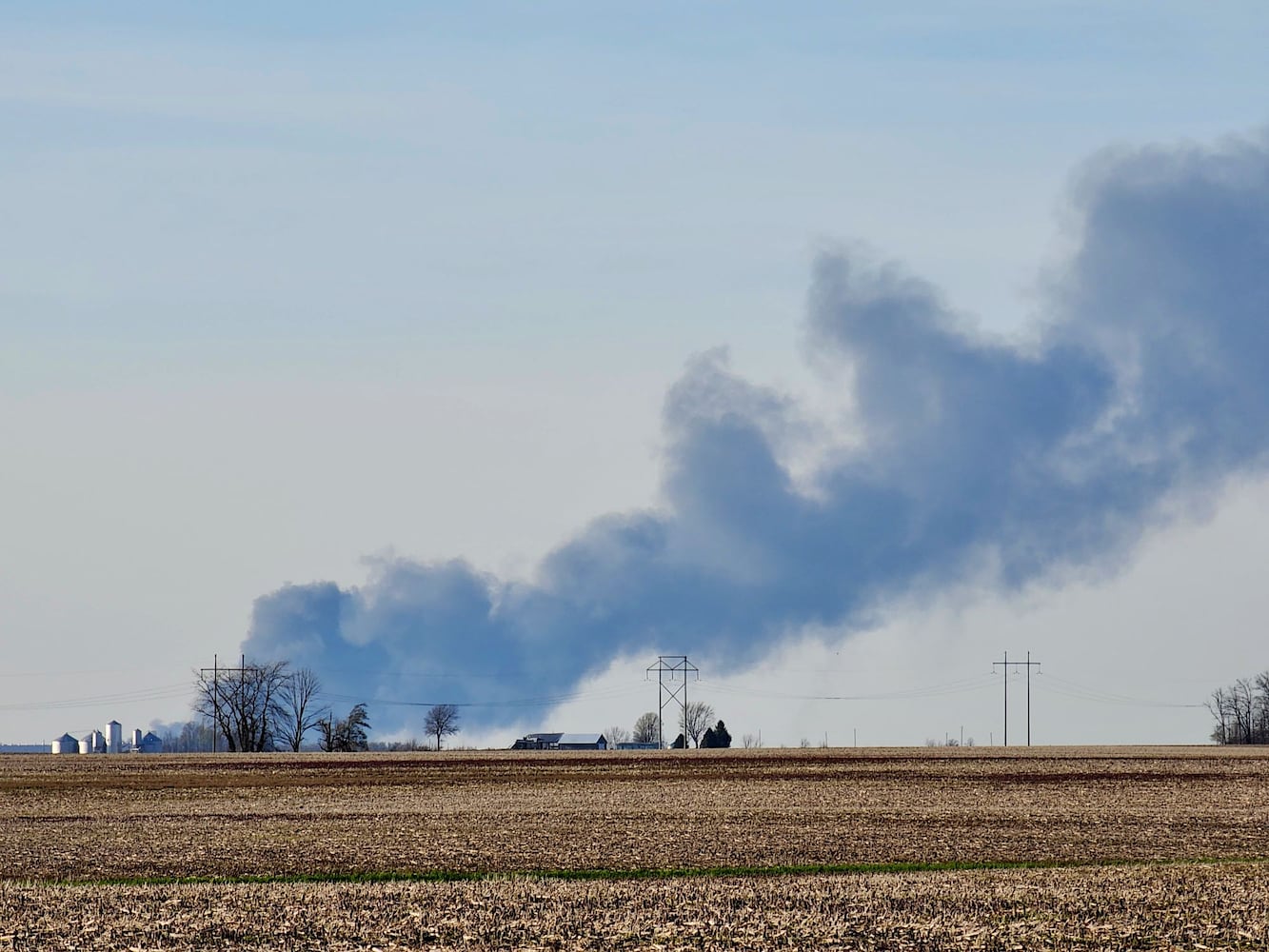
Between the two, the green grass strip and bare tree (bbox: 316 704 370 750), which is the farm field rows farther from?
bare tree (bbox: 316 704 370 750)

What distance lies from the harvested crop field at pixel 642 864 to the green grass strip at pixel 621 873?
125mm

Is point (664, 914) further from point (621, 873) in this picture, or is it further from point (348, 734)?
point (348, 734)

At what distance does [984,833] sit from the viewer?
45.8m

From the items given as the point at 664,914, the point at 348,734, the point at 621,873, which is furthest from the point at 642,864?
the point at 348,734

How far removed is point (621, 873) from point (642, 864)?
6.20 feet

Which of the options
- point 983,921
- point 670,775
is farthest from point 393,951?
point 670,775

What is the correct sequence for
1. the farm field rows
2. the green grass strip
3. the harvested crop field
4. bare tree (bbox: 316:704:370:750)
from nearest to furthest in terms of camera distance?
the farm field rows < the harvested crop field < the green grass strip < bare tree (bbox: 316:704:370:750)

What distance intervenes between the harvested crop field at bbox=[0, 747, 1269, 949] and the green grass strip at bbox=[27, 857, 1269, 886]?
0.41 ft

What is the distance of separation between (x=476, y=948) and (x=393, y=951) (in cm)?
126

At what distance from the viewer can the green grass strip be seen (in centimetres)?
3378

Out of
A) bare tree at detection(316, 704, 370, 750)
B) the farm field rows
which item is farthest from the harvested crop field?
bare tree at detection(316, 704, 370, 750)

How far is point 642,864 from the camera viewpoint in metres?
37.1

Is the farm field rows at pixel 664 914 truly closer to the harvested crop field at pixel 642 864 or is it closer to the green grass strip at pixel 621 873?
the harvested crop field at pixel 642 864

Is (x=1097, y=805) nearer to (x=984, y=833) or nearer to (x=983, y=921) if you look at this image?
(x=984, y=833)
